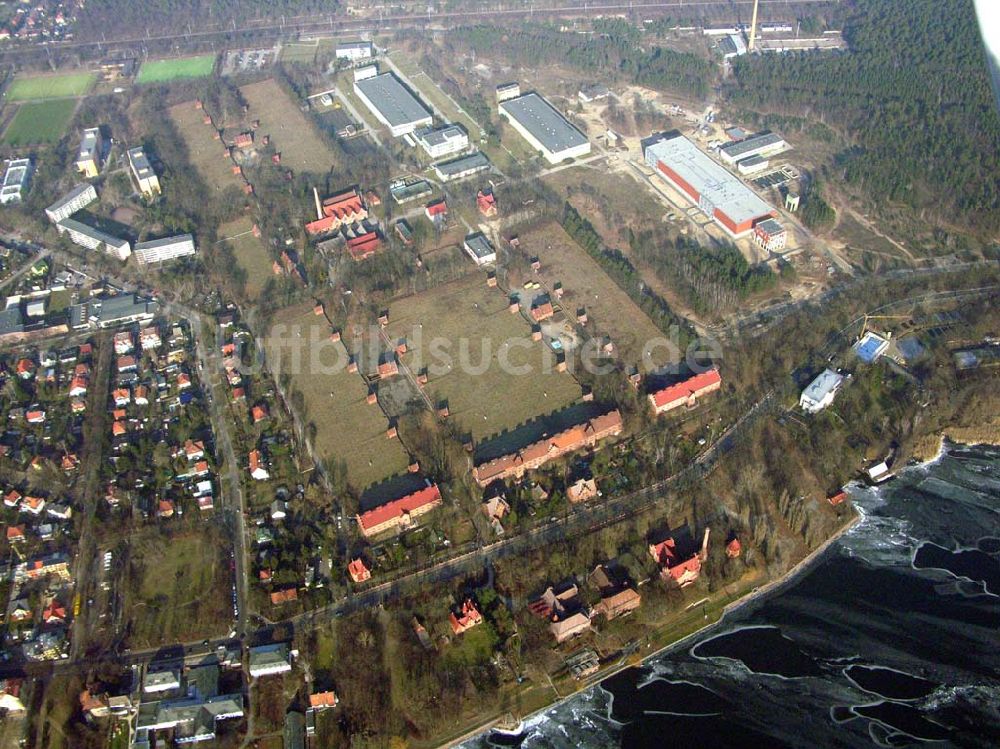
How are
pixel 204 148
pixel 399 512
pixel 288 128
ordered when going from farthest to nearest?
pixel 288 128, pixel 204 148, pixel 399 512

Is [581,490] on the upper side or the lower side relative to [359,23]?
lower

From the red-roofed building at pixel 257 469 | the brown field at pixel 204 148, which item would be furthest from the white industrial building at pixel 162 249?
the red-roofed building at pixel 257 469

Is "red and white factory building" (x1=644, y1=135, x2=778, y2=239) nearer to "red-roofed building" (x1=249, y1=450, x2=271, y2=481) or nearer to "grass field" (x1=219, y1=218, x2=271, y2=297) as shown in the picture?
"grass field" (x1=219, y1=218, x2=271, y2=297)

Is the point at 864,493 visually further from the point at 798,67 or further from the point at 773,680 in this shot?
the point at 798,67

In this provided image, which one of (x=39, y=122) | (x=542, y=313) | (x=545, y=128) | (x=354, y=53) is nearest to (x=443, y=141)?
(x=545, y=128)

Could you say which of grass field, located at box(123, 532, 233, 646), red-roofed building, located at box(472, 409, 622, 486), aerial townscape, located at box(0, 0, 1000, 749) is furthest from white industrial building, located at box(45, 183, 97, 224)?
red-roofed building, located at box(472, 409, 622, 486)

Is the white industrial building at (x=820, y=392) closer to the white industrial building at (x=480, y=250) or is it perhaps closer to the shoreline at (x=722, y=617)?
the shoreline at (x=722, y=617)

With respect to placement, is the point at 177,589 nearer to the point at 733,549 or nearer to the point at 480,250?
the point at 733,549
